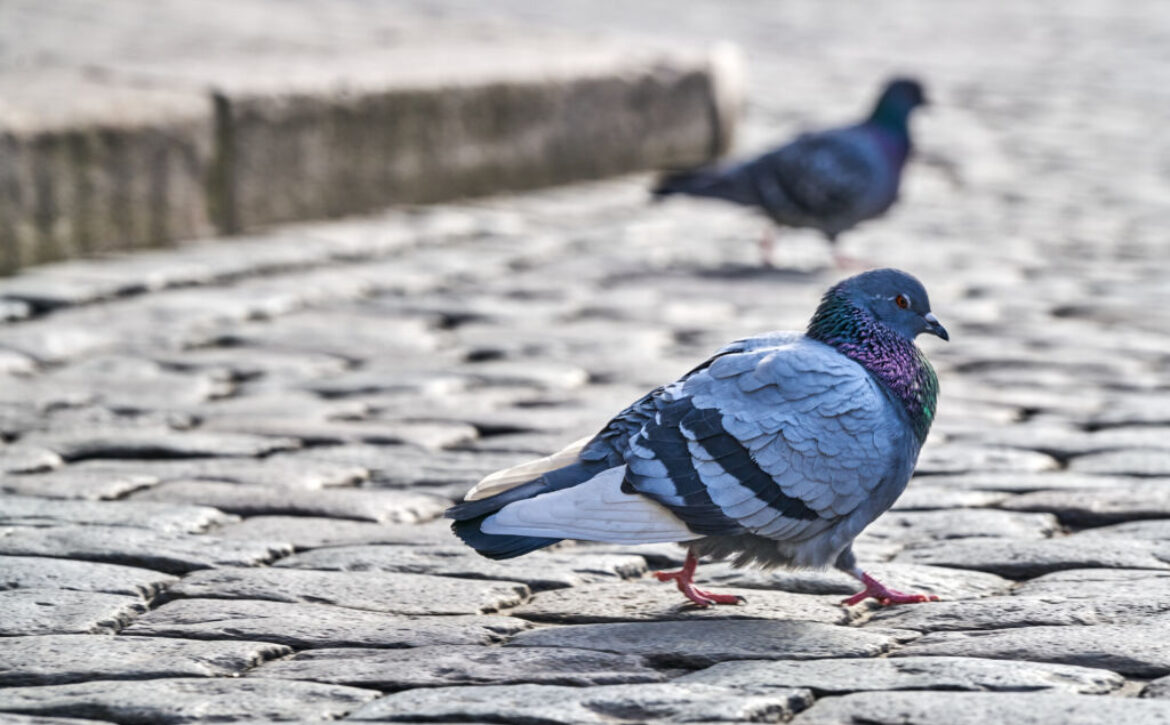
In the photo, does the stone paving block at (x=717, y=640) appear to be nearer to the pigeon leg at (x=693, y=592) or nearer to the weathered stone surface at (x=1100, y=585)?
the pigeon leg at (x=693, y=592)

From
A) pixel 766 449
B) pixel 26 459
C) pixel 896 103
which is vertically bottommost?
pixel 26 459

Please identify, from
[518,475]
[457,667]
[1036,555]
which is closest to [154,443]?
[518,475]

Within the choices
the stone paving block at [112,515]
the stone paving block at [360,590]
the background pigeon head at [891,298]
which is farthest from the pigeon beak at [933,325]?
the stone paving block at [112,515]

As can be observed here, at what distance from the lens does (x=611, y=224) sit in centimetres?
795

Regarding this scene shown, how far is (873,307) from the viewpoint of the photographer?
3379 millimetres

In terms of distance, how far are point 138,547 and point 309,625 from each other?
610mm

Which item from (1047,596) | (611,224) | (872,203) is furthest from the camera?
(611,224)

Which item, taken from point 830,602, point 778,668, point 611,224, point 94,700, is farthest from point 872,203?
point 94,700

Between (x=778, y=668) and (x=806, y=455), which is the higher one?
(x=806, y=455)

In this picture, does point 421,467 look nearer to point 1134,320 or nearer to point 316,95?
point 1134,320

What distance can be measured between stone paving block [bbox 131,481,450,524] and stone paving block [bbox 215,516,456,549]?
4 cm

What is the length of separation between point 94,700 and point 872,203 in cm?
502

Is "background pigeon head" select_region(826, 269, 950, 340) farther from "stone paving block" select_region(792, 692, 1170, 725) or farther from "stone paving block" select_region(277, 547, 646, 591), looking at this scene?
"stone paving block" select_region(792, 692, 1170, 725)

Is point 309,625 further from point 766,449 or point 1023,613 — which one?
point 1023,613
